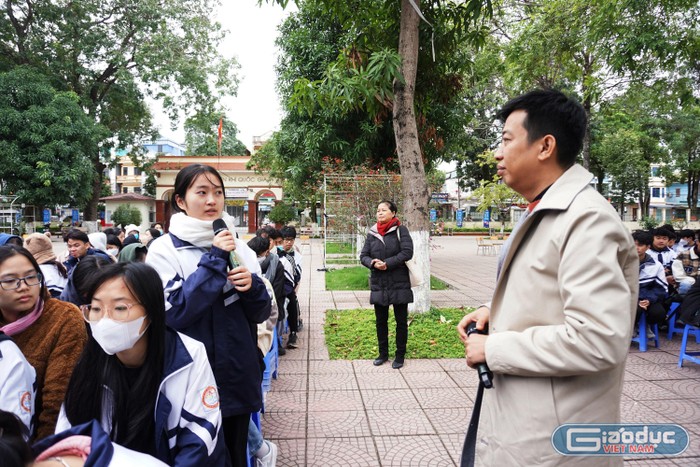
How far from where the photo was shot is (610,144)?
2789 cm

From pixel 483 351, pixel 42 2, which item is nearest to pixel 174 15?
pixel 42 2

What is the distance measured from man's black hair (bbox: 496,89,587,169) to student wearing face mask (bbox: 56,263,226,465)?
141 centimetres

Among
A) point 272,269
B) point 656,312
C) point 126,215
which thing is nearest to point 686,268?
point 656,312

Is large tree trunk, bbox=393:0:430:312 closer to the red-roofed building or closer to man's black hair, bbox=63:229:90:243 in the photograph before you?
man's black hair, bbox=63:229:90:243

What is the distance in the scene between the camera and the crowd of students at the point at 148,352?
155cm

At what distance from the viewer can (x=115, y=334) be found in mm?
1592

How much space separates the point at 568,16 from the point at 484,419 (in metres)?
10.6

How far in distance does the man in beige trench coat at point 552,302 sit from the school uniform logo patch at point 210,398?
2.97 ft

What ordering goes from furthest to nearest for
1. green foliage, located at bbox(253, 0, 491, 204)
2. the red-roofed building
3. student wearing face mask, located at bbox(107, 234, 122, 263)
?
the red-roofed building, student wearing face mask, located at bbox(107, 234, 122, 263), green foliage, located at bbox(253, 0, 491, 204)

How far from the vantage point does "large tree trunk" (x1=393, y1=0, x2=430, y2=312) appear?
20.7 ft

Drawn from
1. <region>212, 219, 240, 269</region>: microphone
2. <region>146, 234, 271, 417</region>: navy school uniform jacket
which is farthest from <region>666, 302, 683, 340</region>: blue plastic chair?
<region>212, 219, 240, 269</region>: microphone

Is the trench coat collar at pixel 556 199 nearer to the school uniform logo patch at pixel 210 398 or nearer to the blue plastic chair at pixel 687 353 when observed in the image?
the school uniform logo patch at pixel 210 398

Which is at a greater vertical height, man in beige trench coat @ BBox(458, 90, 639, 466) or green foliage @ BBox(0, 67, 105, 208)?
green foliage @ BBox(0, 67, 105, 208)

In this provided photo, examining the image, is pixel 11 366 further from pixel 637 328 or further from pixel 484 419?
pixel 637 328
